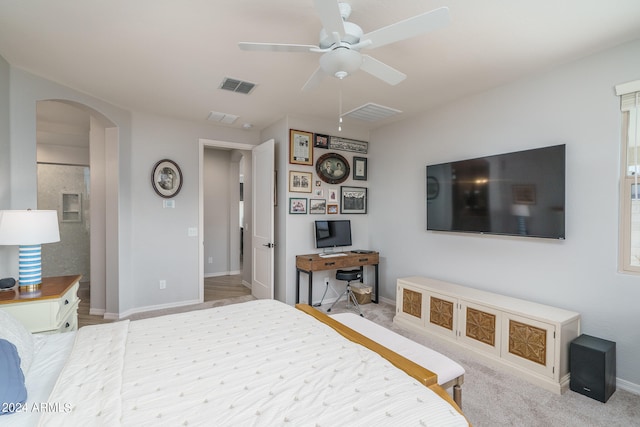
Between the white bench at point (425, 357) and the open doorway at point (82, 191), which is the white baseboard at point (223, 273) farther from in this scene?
the white bench at point (425, 357)

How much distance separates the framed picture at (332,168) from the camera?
4.26 m

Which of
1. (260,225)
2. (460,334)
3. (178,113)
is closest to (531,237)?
(460,334)

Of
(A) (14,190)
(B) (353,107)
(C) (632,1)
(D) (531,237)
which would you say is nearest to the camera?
(C) (632,1)

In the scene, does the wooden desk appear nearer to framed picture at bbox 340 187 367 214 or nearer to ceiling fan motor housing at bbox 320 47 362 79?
framed picture at bbox 340 187 367 214

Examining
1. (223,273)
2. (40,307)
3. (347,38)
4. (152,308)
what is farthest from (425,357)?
(223,273)

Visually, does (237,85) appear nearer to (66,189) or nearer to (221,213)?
(221,213)

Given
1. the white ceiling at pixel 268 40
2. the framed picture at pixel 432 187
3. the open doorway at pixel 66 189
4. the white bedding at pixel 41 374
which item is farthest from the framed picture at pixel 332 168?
the open doorway at pixel 66 189

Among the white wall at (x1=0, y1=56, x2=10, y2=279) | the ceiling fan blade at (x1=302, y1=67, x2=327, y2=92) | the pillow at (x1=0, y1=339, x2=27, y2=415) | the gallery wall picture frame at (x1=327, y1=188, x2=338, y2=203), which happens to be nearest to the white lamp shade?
the white wall at (x1=0, y1=56, x2=10, y2=279)

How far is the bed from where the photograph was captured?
3.39 feet

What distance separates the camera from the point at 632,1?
72.2 inches

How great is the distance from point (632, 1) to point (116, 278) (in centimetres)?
526

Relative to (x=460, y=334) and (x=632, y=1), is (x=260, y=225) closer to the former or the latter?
(x=460, y=334)

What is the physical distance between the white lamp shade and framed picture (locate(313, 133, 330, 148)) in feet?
9.68

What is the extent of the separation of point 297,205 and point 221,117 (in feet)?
5.16
